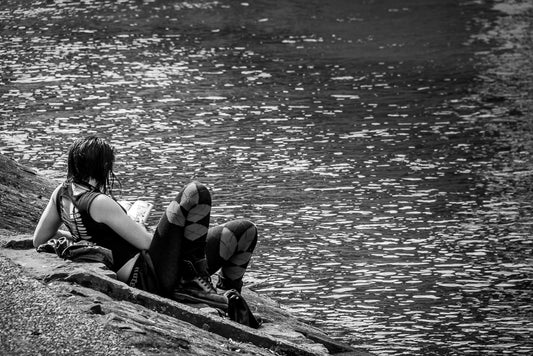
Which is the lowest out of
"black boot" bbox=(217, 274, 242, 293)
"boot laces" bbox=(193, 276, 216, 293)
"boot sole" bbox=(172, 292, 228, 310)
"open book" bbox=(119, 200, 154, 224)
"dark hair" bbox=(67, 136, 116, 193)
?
"black boot" bbox=(217, 274, 242, 293)

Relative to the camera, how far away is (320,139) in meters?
18.1

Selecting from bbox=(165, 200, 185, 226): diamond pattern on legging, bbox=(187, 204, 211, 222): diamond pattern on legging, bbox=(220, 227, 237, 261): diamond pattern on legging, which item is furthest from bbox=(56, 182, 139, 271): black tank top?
bbox=(220, 227, 237, 261): diamond pattern on legging

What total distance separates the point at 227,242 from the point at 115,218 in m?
1.08

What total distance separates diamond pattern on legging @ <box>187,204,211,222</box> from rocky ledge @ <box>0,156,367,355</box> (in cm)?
62

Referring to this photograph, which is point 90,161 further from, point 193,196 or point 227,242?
point 227,242

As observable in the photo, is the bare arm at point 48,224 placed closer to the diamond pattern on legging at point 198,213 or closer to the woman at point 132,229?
the woman at point 132,229

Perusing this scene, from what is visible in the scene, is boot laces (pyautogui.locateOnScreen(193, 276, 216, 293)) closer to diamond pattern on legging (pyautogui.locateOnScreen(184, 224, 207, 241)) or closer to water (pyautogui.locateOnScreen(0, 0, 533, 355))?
diamond pattern on legging (pyautogui.locateOnScreen(184, 224, 207, 241))

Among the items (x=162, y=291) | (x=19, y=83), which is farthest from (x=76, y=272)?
(x=19, y=83)

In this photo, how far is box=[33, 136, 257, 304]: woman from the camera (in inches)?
323

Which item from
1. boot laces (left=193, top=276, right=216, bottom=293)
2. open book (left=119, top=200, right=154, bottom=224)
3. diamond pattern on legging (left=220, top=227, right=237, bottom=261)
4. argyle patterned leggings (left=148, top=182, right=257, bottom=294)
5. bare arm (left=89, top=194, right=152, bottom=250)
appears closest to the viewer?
bare arm (left=89, top=194, right=152, bottom=250)

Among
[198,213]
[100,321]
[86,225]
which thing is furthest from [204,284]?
[100,321]

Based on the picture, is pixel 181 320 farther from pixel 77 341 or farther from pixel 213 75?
pixel 213 75

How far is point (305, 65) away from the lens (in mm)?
24500

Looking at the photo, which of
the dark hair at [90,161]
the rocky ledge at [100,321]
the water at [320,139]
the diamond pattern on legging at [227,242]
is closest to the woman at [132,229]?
the dark hair at [90,161]
